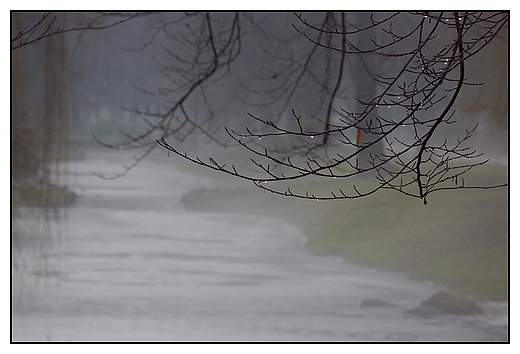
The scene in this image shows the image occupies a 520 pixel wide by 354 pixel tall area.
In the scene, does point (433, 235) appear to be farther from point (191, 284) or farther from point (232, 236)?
point (191, 284)

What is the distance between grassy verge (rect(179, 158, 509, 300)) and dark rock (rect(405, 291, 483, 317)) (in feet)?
0.17

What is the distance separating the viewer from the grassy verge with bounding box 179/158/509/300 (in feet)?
11.0

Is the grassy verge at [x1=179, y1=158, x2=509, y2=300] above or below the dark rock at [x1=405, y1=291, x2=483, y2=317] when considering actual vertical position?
above

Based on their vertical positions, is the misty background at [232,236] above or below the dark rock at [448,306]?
above

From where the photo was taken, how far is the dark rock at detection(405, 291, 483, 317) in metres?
3.35

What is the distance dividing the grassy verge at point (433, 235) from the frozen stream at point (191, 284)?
84 millimetres

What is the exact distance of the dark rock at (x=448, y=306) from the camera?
11.0 ft

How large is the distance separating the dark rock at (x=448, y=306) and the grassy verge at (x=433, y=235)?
5 cm

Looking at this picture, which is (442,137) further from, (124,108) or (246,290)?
(124,108)

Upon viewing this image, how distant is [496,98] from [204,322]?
1.95m

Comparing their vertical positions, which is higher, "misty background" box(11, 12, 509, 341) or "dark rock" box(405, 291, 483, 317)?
"misty background" box(11, 12, 509, 341)

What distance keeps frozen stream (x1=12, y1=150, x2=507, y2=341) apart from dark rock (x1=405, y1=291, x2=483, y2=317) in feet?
0.12

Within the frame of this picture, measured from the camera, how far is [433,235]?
343cm

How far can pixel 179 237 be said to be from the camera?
367 cm
